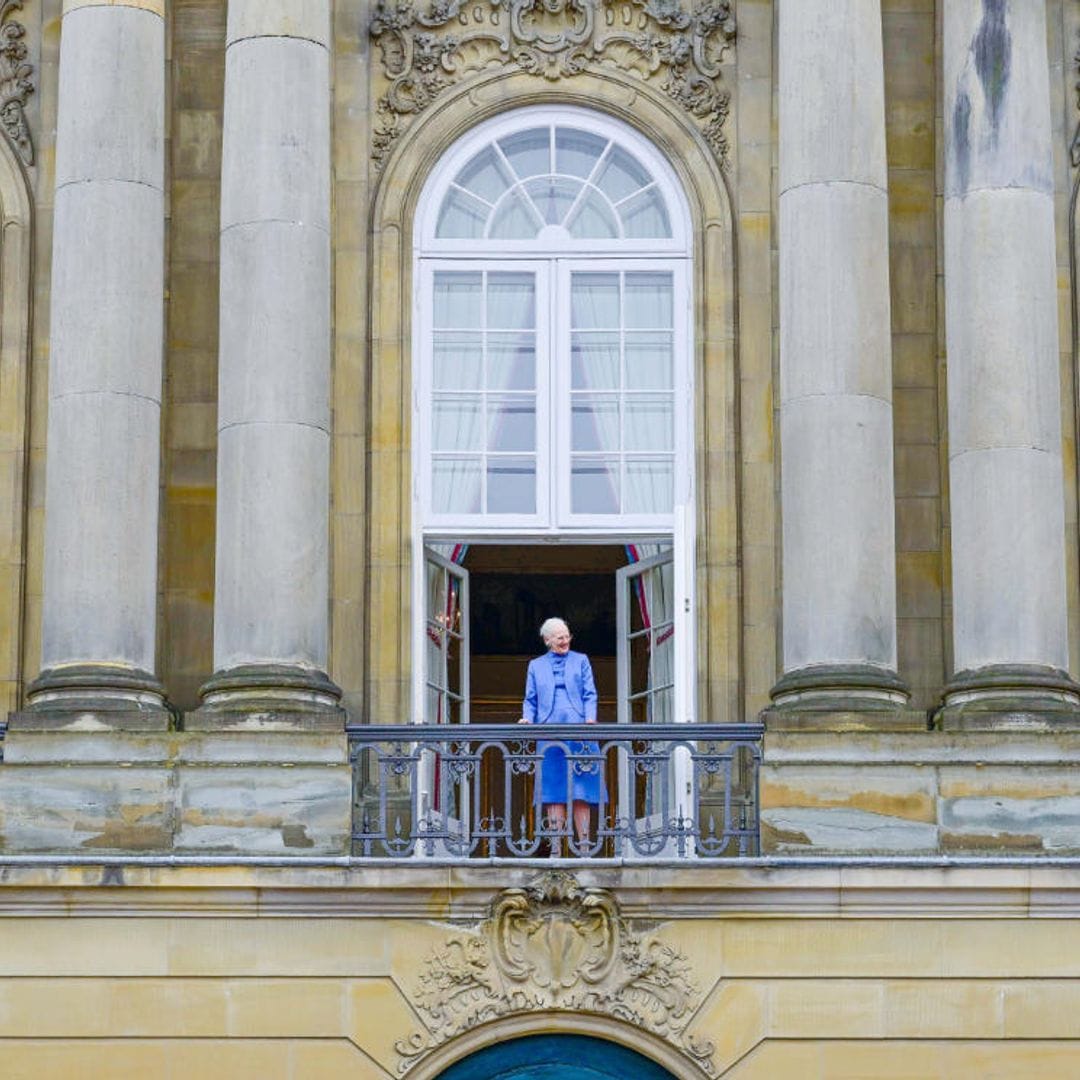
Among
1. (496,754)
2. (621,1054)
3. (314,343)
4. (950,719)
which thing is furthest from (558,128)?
(496,754)

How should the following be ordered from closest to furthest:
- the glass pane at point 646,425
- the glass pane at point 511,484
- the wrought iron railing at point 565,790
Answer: the wrought iron railing at point 565,790 → the glass pane at point 511,484 → the glass pane at point 646,425

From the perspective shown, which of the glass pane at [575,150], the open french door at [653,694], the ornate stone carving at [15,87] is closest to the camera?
the open french door at [653,694]

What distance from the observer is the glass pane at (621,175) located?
73.7 ft

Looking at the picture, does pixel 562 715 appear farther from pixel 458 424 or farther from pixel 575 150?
pixel 575 150

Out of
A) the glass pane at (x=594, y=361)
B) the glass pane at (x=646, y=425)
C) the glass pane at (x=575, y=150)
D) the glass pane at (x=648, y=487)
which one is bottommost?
the glass pane at (x=648, y=487)

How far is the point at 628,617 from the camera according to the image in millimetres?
22297

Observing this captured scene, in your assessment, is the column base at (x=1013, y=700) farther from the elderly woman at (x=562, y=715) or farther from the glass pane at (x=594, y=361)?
the glass pane at (x=594, y=361)

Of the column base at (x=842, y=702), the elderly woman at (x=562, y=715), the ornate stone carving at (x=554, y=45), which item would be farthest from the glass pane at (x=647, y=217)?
the column base at (x=842, y=702)

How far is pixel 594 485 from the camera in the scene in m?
22.1

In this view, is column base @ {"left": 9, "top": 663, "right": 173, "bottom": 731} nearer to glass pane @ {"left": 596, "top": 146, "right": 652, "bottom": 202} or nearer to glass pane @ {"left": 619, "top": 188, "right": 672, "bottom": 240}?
glass pane @ {"left": 619, "top": 188, "right": 672, "bottom": 240}

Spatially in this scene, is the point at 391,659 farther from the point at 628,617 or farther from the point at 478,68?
the point at 478,68

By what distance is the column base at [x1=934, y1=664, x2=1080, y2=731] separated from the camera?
20109 millimetres

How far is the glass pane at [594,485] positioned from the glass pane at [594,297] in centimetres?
97

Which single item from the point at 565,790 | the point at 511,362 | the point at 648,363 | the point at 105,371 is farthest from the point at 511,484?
the point at 105,371
